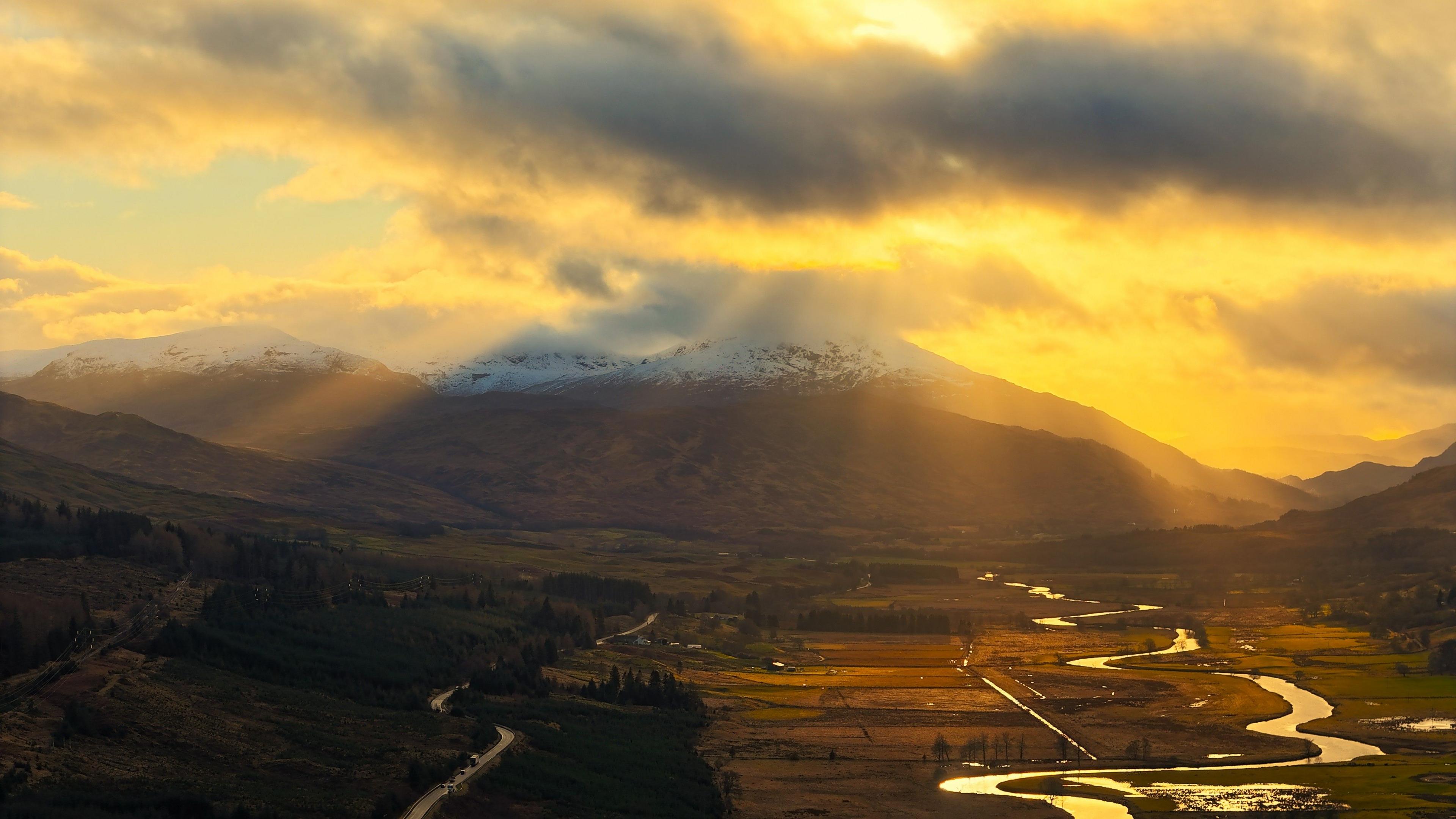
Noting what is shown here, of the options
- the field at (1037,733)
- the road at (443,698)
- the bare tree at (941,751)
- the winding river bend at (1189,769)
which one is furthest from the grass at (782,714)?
the road at (443,698)

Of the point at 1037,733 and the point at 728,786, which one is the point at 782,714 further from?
the point at 728,786

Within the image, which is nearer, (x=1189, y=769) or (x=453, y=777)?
(x=453, y=777)

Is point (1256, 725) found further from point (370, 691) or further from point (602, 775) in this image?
point (370, 691)

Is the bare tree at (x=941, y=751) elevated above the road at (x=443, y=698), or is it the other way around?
the road at (x=443, y=698)

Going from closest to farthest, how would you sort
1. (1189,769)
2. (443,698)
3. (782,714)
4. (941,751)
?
(1189,769) → (941,751) → (443,698) → (782,714)

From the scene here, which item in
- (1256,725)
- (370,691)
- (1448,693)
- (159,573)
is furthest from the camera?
(159,573)

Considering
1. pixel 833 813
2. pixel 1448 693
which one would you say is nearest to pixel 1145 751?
pixel 833 813

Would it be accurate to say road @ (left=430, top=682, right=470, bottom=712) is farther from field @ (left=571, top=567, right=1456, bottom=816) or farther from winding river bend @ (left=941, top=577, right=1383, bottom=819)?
winding river bend @ (left=941, top=577, right=1383, bottom=819)

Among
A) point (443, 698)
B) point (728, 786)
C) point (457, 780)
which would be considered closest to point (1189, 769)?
point (728, 786)

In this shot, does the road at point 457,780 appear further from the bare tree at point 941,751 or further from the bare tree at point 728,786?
the bare tree at point 941,751
